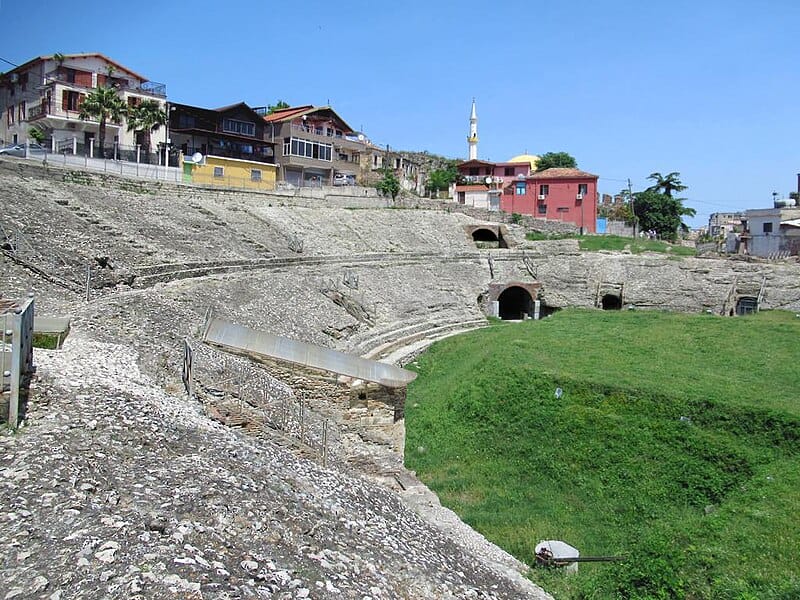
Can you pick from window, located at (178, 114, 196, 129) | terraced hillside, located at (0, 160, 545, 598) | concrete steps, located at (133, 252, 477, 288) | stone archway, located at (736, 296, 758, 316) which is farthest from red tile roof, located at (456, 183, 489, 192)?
terraced hillside, located at (0, 160, 545, 598)

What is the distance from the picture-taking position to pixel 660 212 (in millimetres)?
68938

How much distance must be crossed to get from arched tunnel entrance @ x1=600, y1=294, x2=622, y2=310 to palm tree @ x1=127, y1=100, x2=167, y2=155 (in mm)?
29606

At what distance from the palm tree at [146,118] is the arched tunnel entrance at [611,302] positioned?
97.1ft

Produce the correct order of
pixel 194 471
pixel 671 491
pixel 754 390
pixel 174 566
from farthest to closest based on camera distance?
pixel 754 390 < pixel 671 491 < pixel 194 471 < pixel 174 566

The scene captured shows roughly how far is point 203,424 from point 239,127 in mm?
42755

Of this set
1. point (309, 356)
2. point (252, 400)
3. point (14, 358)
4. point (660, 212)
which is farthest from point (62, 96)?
point (660, 212)

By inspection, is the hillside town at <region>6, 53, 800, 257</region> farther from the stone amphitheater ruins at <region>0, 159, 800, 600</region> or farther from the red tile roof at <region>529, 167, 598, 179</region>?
the stone amphitheater ruins at <region>0, 159, 800, 600</region>

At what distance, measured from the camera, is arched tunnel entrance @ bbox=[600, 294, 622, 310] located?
40312 mm

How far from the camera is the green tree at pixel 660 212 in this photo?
68.6m

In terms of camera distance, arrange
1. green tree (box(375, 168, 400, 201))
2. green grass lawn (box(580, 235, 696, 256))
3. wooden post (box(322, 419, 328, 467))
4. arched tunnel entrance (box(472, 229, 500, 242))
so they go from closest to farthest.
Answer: wooden post (box(322, 419, 328, 467)), green grass lawn (box(580, 235, 696, 256)), arched tunnel entrance (box(472, 229, 500, 242)), green tree (box(375, 168, 400, 201))

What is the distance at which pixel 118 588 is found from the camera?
243 inches

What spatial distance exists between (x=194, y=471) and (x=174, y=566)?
2332 millimetres

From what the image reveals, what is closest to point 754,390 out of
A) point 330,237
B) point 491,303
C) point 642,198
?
point 491,303

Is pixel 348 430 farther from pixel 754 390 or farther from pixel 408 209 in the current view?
pixel 408 209
